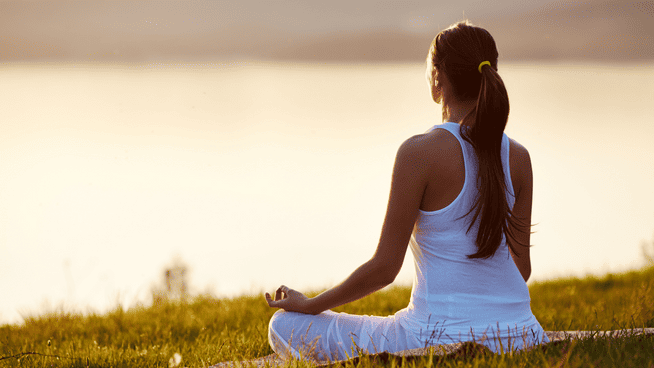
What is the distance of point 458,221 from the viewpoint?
111 inches

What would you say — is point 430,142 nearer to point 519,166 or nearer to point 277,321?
point 519,166

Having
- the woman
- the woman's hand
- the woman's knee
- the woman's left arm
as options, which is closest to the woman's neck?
the woman

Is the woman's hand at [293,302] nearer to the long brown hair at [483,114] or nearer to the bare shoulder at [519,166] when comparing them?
the long brown hair at [483,114]

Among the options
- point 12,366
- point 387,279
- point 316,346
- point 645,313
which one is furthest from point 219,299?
point 645,313

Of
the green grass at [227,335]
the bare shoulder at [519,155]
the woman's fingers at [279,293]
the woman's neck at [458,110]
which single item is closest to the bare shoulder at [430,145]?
the woman's neck at [458,110]

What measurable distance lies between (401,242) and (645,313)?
2946 mm

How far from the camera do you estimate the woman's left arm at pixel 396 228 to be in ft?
9.05

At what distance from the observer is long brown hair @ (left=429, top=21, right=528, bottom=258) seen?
9.11 ft

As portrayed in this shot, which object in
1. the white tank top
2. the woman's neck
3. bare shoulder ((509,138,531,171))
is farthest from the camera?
bare shoulder ((509,138,531,171))

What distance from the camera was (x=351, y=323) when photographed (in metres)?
3.16

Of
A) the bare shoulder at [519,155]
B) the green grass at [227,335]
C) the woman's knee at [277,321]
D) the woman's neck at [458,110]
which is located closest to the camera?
Result: the green grass at [227,335]

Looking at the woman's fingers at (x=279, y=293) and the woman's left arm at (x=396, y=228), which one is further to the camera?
the woman's fingers at (x=279, y=293)

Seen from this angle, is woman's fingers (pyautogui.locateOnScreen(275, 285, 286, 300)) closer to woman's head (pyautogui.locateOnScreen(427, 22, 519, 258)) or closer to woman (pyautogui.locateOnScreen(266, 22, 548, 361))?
woman (pyautogui.locateOnScreen(266, 22, 548, 361))

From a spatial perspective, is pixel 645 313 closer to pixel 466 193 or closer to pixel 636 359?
pixel 636 359
